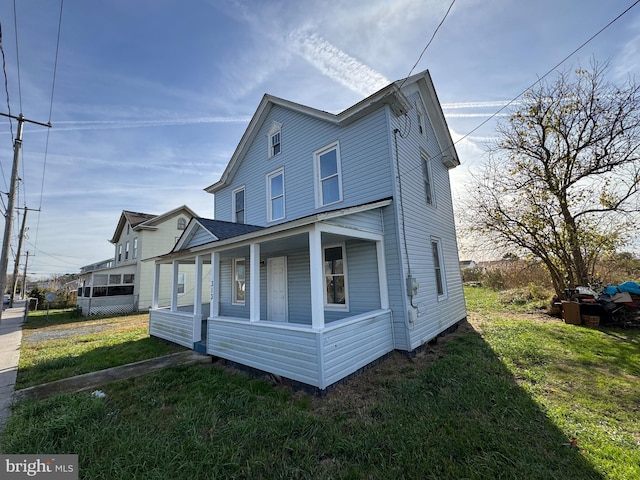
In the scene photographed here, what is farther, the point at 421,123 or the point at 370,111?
the point at 421,123

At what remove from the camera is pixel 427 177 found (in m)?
9.06

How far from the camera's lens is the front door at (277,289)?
841 cm

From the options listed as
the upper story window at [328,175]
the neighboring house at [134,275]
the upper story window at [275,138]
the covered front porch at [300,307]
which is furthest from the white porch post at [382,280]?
the neighboring house at [134,275]

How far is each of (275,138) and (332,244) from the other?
5.12 metres

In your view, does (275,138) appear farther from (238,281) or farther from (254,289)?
(254,289)

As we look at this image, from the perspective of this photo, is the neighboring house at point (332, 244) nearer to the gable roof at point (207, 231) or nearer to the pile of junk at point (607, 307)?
the gable roof at point (207, 231)

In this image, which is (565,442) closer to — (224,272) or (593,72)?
(224,272)

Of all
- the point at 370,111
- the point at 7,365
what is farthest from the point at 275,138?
the point at 7,365

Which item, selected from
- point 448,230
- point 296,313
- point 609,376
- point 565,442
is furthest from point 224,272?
point 609,376

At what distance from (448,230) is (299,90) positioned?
744 centimetres

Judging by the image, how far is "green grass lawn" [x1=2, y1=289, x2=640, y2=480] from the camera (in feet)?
Result: 8.90

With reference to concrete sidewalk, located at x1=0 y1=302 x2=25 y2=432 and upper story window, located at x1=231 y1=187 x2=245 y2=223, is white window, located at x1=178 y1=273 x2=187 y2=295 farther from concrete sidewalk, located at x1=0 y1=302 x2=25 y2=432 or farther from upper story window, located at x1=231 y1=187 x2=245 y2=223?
upper story window, located at x1=231 y1=187 x2=245 y2=223

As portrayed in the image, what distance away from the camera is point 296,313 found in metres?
8.00

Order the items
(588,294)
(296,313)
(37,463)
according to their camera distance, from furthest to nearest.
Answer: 1. (588,294)
2. (296,313)
3. (37,463)
